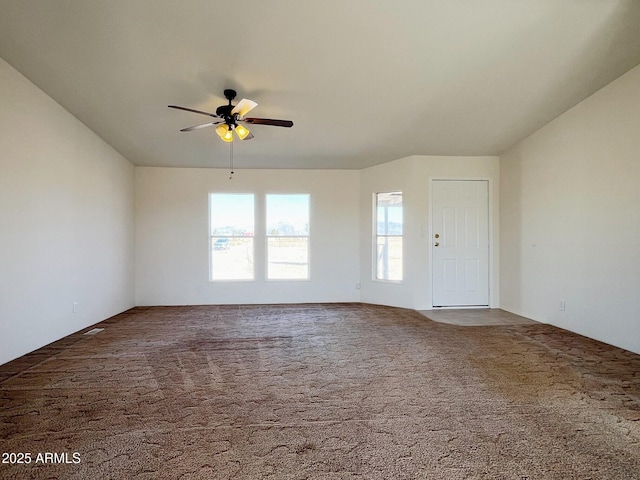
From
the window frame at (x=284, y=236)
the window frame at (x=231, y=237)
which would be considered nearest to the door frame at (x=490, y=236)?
the window frame at (x=284, y=236)

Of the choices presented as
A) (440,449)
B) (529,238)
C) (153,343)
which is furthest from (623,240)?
(153,343)

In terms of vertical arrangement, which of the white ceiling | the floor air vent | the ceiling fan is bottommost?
the floor air vent

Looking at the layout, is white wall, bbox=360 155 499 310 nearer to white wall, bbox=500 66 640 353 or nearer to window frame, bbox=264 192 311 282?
white wall, bbox=500 66 640 353

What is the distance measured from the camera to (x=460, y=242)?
5867 millimetres

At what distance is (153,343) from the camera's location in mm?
4012

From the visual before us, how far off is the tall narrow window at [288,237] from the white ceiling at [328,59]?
1749mm

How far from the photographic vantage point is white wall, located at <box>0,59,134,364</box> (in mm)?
3418

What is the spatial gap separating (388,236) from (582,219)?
110 inches

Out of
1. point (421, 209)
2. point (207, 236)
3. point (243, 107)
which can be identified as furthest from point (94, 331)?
point (421, 209)

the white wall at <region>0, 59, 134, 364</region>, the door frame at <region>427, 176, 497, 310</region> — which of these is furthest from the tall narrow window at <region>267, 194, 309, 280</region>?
the white wall at <region>0, 59, 134, 364</region>

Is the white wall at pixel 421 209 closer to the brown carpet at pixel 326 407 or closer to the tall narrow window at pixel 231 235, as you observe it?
the brown carpet at pixel 326 407

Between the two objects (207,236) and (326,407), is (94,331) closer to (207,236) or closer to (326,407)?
(207,236)

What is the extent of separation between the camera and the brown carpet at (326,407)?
1.82m

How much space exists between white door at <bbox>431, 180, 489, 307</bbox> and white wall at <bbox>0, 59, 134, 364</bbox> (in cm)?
516
